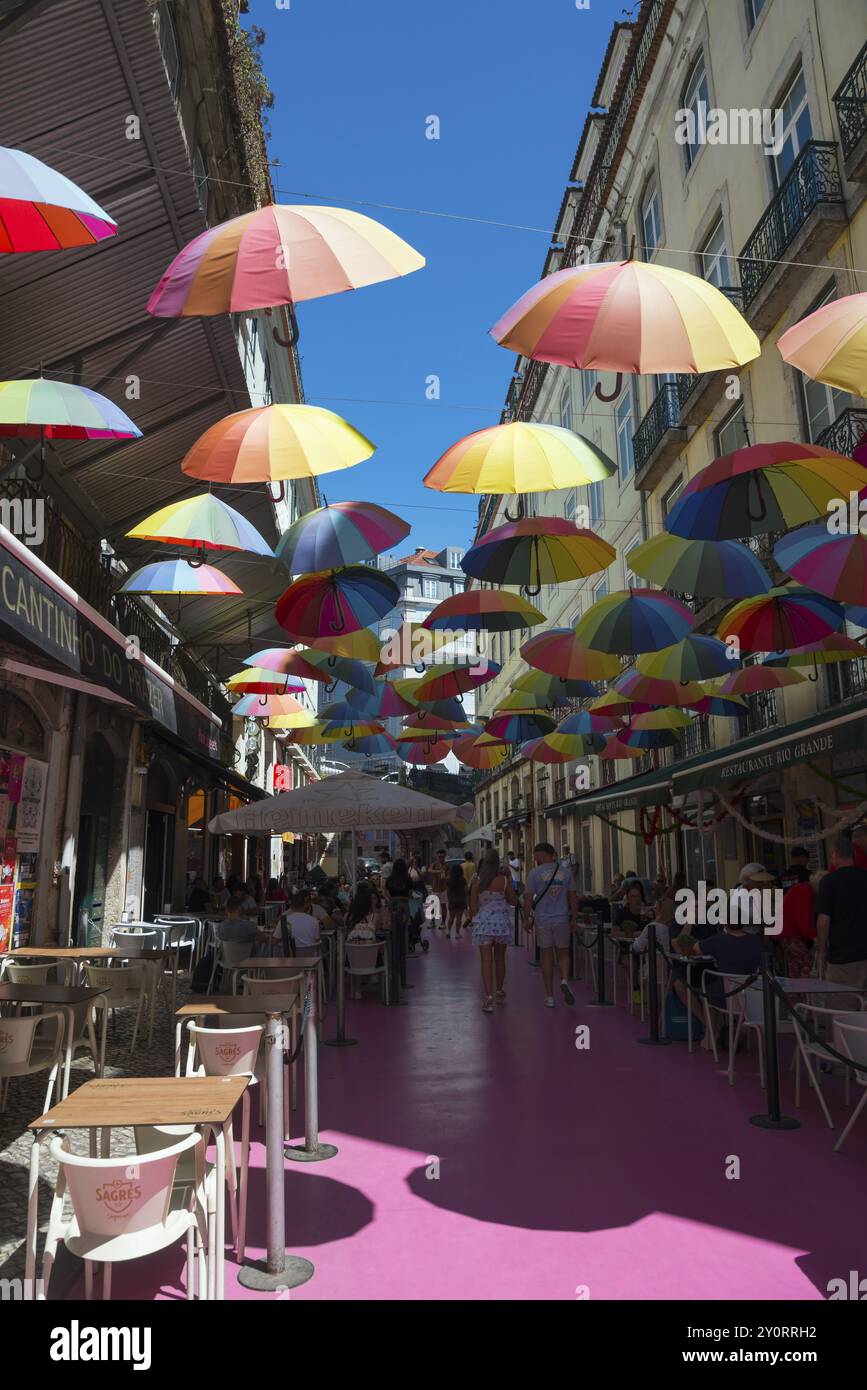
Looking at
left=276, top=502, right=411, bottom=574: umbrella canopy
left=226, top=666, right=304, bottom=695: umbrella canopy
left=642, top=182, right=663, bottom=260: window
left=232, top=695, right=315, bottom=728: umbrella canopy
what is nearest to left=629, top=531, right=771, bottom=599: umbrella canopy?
left=276, top=502, right=411, bottom=574: umbrella canopy

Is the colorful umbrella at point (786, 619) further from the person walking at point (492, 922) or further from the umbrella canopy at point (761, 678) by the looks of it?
the person walking at point (492, 922)

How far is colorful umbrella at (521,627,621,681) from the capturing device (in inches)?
449

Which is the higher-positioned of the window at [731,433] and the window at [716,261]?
the window at [716,261]

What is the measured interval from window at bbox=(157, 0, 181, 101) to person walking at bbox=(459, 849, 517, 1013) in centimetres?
933

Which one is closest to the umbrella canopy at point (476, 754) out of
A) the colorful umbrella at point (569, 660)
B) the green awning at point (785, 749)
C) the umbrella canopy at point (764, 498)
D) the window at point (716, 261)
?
the green awning at point (785, 749)

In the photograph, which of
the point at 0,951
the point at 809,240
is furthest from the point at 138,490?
the point at 809,240

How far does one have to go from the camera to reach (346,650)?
1139 centimetres

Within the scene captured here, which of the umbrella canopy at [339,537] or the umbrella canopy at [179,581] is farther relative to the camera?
the umbrella canopy at [179,581]

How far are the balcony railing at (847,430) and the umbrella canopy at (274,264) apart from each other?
8189 mm

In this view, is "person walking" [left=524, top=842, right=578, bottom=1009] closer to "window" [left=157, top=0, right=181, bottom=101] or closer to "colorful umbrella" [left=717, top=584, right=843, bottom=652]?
"colorful umbrella" [left=717, top=584, right=843, bottom=652]

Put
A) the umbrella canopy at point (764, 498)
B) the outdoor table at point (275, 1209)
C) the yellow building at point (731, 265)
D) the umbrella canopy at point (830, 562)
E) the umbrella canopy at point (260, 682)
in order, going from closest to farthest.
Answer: the outdoor table at point (275, 1209)
the umbrella canopy at point (764, 498)
the umbrella canopy at point (830, 562)
the yellow building at point (731, 265)
the umbrella canopy at point (260, 682)

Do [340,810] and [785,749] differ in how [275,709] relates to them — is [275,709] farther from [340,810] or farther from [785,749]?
[785,749]

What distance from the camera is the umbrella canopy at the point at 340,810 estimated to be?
10430 mm
